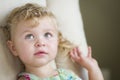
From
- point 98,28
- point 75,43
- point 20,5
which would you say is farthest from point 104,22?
point 20,5

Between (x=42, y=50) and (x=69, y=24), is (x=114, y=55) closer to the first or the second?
(x=69, y=24)

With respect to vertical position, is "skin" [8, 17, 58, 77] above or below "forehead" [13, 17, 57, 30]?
below

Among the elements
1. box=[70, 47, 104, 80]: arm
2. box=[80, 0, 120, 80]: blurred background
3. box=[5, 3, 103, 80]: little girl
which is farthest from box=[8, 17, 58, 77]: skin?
box=[80, 0, 120, 80]: blurred background

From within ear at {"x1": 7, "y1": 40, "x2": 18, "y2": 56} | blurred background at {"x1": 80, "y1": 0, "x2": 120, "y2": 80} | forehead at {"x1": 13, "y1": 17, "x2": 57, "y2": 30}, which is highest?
forehead at {"x1": 13, "y1": 17, "x2": 57, "y2": 30}

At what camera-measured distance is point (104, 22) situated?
1643mm

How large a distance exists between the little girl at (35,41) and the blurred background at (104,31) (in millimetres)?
523

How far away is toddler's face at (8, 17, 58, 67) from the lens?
3.36 ft

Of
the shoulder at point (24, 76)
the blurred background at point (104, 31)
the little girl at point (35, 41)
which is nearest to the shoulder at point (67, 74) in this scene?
the little girl at point (35, 41)

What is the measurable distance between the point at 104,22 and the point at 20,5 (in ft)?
2.14

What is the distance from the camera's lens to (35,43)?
1022mm

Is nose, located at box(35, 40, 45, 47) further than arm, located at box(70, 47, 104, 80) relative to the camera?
No

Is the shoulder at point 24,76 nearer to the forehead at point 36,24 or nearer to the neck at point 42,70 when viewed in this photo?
the neck at point 42,70

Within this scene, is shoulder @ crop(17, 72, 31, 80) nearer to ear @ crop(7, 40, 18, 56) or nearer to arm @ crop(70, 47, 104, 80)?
ear @ crop(7, 40, 18, 56)

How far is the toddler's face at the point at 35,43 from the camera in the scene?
1023 millimetres
